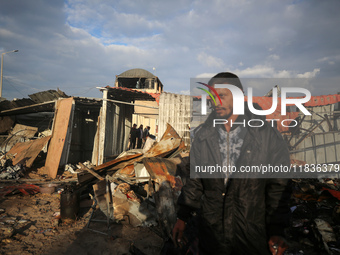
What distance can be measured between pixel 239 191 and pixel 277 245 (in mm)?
454

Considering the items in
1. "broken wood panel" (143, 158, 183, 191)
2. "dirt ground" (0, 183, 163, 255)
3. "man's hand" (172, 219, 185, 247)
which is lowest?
"dirt ground" (0, 183, 163, 255)

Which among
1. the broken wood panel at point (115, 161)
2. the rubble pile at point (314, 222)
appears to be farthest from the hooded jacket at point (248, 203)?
the broken wood panel at point (115, 161)

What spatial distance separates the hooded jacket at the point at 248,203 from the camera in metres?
1.53

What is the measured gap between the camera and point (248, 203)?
1524 mm

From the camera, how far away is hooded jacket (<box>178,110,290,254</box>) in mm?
1525

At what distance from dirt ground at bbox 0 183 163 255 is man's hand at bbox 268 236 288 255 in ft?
7.67

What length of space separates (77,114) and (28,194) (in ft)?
22.5

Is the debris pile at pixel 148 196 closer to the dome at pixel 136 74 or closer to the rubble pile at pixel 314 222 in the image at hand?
the rubble pile at pixel 314 222

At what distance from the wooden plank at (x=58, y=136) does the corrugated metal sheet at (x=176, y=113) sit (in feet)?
13.6

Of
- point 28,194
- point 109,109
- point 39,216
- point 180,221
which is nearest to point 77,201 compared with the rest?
point 39,216

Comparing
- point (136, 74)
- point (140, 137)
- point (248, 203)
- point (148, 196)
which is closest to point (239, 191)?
point (248, 203)

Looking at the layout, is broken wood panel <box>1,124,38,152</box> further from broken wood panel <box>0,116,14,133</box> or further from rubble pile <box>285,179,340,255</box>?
rubble pile <box>285,179,340,255</box>

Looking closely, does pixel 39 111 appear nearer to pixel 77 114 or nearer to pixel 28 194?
pixel 77 114

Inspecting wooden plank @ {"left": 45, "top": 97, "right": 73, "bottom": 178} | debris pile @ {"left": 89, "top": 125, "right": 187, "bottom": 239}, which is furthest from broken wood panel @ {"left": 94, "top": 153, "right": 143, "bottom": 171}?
wooden plank @ {"left": 45, "top": 97, "right": 73, "bottom": 178}
